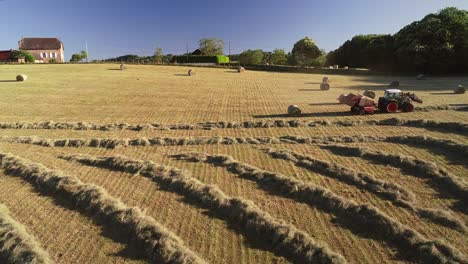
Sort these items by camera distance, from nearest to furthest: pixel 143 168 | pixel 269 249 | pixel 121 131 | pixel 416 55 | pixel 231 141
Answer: pixel 269 249 < pixel 143 168 < pixel 231 141 < pixel 121 131 < pixel 416 55

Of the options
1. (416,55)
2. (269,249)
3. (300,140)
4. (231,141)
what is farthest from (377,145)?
(416,55)

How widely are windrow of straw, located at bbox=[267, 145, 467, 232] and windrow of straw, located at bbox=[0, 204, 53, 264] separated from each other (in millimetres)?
7392

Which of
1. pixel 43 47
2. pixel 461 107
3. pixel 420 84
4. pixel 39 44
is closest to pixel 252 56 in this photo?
pixel 420 84

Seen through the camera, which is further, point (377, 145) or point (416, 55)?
point (416, 55)

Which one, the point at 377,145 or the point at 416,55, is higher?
the point at 416,55

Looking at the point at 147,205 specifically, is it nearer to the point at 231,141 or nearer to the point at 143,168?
the point at 143,168

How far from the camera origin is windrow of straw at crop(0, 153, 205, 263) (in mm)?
6598

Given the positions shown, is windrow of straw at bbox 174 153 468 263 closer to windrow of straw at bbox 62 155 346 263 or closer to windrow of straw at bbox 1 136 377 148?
windrow of straw at bbox 62 155 346 263

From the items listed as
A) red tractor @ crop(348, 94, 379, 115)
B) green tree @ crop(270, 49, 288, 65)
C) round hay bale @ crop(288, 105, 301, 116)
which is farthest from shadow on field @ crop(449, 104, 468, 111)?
green tree @ crop(270, 49, 288, 65)

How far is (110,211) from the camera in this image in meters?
8.09

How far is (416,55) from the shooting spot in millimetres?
46031

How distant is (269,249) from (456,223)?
413 centimetres

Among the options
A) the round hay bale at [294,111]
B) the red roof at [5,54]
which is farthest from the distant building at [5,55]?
the round hay bale at [294,111]

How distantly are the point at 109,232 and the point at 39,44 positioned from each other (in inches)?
4069
